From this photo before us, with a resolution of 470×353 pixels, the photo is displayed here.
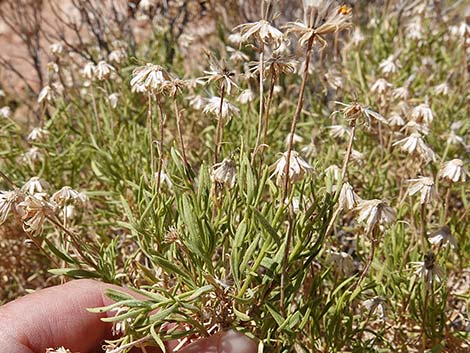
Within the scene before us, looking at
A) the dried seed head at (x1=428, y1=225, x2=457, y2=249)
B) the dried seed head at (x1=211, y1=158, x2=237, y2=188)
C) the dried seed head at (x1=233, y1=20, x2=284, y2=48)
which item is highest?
the dried seed head at (x1=233, y1=20, x2=284, y2=48)

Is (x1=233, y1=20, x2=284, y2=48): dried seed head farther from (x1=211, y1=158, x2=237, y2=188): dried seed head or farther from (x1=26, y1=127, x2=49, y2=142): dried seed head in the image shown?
(x1=26, y1=127, x2=49, y2=142): dried seed head

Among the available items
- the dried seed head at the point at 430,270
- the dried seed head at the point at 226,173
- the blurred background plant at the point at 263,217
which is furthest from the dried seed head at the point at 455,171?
the dried seed head at the point at 226,173

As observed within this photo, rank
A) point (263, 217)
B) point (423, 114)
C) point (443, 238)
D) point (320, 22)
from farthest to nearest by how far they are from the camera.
A: 1. point (423, 114)
2. point (443, 238)
3. point (263, 217)
4. point (320, 22)

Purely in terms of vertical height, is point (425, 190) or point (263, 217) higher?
point (263, 217)

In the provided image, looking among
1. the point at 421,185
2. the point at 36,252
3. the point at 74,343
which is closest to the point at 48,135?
the point at 36,252

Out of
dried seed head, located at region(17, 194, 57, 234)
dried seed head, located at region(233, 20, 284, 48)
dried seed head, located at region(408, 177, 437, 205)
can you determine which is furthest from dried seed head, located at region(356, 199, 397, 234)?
dried seed head, located at region(17, 194, 57, 234)

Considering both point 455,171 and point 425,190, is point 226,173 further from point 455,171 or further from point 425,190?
point 455,171

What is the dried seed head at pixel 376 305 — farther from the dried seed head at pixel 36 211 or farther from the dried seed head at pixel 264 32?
the dried seed head at pixel 36 211

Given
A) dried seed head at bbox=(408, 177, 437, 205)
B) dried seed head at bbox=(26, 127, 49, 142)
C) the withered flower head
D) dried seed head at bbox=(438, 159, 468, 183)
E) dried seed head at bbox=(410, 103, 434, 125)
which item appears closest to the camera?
the withered flower head

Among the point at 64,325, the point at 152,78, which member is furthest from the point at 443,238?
the point at 64,325
